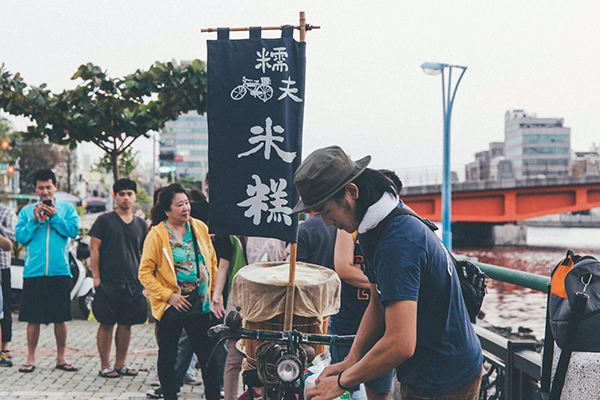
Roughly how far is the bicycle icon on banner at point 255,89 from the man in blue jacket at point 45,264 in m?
3.44

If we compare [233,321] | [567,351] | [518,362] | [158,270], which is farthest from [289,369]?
[158,270]

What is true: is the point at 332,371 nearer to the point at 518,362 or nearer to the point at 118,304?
the point at 518,362

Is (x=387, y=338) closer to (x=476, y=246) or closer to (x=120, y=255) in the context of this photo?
(x=120, y=255)

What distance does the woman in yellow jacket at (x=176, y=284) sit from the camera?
4949 mm

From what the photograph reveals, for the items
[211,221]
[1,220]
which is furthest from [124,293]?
[211,221]

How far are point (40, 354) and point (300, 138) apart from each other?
5.06m

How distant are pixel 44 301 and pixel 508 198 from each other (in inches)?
1500

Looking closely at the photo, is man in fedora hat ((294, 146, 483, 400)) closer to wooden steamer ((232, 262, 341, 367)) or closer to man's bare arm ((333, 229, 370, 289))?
wooden steamer ((232, 262, 341, 367))

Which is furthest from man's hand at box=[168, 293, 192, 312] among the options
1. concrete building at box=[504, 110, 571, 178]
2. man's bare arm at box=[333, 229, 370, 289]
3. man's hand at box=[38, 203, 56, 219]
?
concrete building at box=[504, 110, 571, 178]

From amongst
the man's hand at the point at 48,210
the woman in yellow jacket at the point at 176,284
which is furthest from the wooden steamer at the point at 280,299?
the man's hand at the point at 48,210

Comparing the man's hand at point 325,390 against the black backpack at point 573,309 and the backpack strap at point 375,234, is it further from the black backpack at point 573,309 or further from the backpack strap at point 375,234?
the black backpack at point 573,309

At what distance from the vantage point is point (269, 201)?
3.93 m

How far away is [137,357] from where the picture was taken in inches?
300

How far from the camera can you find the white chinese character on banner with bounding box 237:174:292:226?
12.9 ft
